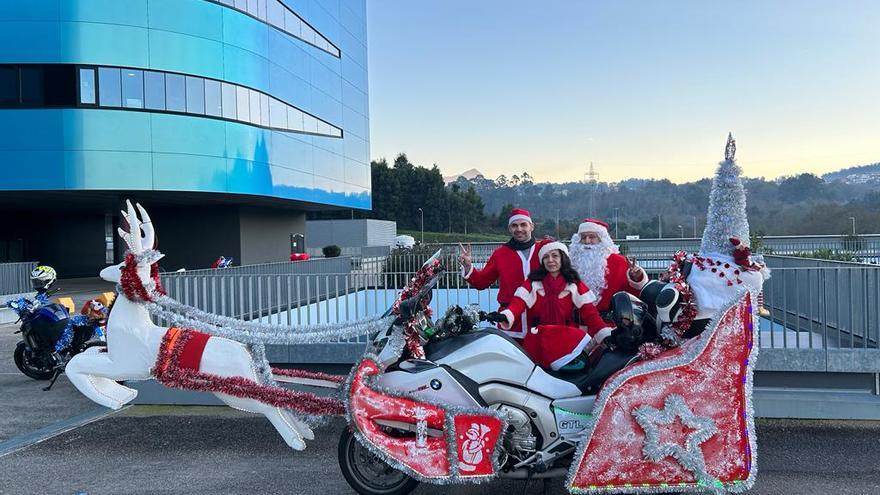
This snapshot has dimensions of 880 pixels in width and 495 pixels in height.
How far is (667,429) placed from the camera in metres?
3.90

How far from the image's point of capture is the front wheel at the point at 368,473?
14.1 feet

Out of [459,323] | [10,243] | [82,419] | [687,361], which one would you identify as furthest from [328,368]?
[10,243]

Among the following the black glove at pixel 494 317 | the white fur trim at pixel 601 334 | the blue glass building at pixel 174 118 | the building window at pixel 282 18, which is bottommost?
the white fur trim at pixel 601 334

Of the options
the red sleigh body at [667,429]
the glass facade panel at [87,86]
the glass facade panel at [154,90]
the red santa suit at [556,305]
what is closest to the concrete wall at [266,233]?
the glass facade panel at [154,90]

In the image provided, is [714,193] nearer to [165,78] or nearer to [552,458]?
[552,458]

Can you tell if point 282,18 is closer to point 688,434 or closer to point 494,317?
point 494,317

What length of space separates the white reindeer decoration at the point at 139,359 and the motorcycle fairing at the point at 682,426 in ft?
6.12

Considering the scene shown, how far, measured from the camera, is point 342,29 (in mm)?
35094

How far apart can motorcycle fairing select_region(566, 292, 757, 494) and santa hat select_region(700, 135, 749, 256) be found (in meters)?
0.68

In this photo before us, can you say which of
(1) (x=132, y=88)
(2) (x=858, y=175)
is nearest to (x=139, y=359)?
(1) (x=132, y=88)

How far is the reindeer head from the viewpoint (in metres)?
4.19

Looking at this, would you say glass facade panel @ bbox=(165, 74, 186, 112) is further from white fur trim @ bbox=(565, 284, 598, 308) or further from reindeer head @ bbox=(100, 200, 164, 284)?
A: white fur trim @ bbox=(565, 284, 598, 308)

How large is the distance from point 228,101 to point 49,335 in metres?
17.8

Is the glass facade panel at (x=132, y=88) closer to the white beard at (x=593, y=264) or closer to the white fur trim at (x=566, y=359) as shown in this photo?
the white beard at (x=593, y=264)
